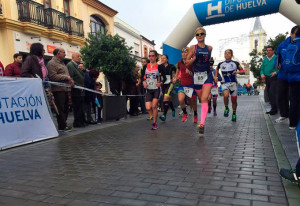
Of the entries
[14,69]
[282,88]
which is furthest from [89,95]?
[282,88]

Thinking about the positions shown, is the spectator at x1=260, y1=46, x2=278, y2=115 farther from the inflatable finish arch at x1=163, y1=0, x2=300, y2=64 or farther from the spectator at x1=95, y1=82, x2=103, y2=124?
the spectator at x1=95, y1=82, x2=103, y2=124

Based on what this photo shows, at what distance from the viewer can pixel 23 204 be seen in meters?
2.46

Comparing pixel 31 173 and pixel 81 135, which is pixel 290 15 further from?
pixel 31 173

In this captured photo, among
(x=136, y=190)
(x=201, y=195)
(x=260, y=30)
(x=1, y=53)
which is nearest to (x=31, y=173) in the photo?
(x=136, y=190)

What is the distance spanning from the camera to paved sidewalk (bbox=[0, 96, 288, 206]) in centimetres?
250

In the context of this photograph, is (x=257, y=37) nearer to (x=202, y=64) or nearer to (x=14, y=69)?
(x=202, y=64)

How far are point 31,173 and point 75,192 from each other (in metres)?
1.02

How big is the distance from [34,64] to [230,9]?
907 centimetres

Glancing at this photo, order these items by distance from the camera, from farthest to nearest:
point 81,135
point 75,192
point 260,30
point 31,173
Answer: point 260,30 < point 81,135 < point 31,173 < point 75,192

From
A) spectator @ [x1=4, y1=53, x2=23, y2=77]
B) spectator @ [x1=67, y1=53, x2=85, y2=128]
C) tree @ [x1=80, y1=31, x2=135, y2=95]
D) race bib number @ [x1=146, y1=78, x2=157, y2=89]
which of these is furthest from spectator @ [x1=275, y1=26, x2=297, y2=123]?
spectator @ [x1=4, y1=53, x2=23, y2=77]

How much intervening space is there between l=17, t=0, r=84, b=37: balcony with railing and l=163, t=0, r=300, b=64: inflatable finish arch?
7804 mm

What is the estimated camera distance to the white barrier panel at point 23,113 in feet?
16.2

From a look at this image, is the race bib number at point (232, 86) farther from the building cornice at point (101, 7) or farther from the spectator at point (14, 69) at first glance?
the building cornice at point (101, 7)

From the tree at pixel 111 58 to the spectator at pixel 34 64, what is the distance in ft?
14.2
